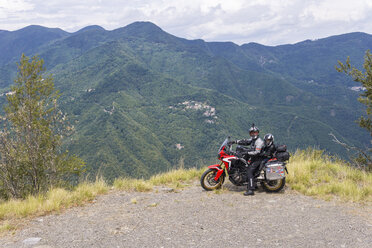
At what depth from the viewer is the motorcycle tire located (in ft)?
24.8

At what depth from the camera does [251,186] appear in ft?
24.4

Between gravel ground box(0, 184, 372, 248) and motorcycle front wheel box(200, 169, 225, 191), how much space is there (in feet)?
2.05

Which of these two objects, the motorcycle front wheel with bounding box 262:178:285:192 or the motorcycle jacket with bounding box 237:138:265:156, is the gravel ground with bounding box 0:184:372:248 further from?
the motorcycle jacket with bounding box 237:138:265:156

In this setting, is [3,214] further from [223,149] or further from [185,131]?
[185,131]

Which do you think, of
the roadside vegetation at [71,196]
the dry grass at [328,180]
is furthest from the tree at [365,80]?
the roadside vegetation at [71,196]

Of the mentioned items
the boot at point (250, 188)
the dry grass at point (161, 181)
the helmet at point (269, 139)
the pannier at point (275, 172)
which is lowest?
the dry grass at point (161, 181)

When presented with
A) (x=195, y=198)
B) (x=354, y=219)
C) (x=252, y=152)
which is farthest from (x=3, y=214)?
(x=354, y=219)

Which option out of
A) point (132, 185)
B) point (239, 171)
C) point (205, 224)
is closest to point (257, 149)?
point (239, 171)

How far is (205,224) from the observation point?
5488 mm

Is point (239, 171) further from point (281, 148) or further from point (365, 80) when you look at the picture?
point (365, 80)

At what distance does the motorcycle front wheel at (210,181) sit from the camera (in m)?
7.95

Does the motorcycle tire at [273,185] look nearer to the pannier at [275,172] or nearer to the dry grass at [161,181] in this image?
the pannier at [275,172]

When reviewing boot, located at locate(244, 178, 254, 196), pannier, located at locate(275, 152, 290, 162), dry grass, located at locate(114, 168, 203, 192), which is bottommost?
dry grass, located at locate(114, 168, 203, 192)

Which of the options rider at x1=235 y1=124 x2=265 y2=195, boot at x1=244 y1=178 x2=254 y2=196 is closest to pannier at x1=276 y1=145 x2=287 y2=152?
rider at x1=235 y1=124 x2=265 y2=195
